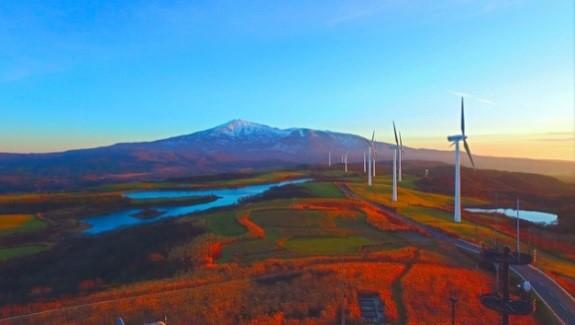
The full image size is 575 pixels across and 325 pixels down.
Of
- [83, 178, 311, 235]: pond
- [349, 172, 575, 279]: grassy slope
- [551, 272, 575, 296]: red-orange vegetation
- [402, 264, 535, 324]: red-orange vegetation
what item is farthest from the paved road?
[83, 178, 311, 235]: pond

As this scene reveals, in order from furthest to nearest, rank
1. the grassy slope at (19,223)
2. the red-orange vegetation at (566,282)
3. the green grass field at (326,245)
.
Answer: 1. the grassy slope at (19,223)
2. the green grass field at (326,245)
3. the red-orange vegetation at (566,282)

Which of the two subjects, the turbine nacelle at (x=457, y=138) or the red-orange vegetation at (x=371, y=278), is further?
the turbine nacelle at (x=457, y=138)

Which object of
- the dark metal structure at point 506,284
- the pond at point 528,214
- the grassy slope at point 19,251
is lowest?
the grassy slope at point 19,251

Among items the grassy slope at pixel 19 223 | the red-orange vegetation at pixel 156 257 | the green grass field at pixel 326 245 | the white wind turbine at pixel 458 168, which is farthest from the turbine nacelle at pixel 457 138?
the grassy slope at pixel 19 223

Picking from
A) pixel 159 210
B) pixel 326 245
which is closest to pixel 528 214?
pixel 326 245

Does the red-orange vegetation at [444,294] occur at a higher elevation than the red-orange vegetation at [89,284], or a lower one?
higher

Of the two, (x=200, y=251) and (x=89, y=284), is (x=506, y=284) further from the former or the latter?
(x=89, y=284)

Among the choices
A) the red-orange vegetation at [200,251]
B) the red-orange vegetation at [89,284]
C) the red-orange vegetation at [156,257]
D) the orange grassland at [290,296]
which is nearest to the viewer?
the orange grassland at [290,296]

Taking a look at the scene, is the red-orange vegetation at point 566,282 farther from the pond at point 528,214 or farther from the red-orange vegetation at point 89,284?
the pond at point 528,214

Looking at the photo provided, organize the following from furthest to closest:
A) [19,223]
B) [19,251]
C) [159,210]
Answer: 1. [159,210]
2. [19,223]
3. [19,251]
